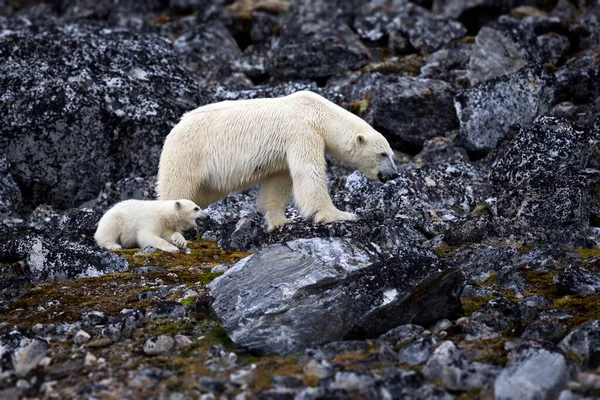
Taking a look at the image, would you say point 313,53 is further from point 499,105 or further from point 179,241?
point 179,241

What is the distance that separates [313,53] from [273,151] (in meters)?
9.70

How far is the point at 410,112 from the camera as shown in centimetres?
1714

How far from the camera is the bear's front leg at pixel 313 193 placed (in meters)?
11.4

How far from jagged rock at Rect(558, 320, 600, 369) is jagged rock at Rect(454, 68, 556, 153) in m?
9.61

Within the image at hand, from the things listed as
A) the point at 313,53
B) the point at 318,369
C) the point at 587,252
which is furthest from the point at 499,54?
the point at 318,369

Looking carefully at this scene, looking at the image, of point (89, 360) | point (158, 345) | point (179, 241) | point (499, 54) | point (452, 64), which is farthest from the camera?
point (452, 64)

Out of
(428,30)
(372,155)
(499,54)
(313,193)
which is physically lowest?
(313,193)

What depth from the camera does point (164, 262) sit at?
33.6ft

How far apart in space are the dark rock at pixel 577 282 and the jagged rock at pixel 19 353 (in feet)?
16.2

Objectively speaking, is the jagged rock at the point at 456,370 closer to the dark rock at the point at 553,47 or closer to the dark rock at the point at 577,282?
the dark rock at the point at 577,282

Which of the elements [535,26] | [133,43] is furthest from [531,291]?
[535,26]

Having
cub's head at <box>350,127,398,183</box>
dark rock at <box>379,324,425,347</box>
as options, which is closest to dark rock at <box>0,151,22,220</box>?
cub's head at <box>350,127,398,183</box>

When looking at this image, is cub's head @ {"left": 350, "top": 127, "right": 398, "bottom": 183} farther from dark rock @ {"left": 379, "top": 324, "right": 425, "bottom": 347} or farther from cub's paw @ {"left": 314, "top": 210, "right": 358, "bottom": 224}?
dark rock @ {"left": 379, "top": 324, "right": 425, "bottom": 347}

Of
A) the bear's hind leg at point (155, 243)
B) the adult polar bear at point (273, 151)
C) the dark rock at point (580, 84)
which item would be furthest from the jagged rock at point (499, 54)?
the bear's hind leg at point (155, 243)
